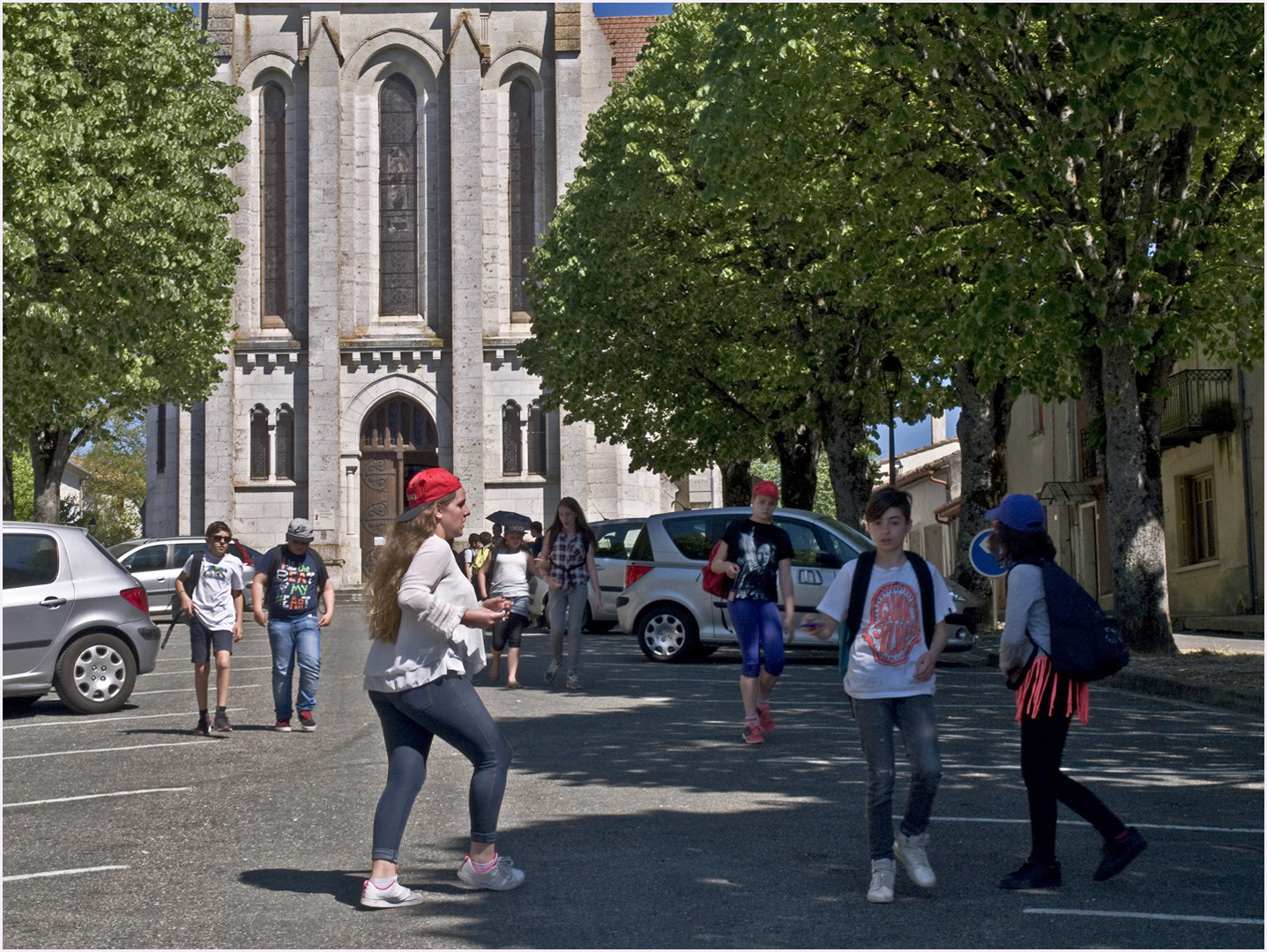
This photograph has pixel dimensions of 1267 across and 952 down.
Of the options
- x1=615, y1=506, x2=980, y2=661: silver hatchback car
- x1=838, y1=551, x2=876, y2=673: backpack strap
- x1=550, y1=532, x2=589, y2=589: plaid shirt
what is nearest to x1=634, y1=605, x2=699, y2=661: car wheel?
x1=615, y1=506, x2=980, y2=661: silver hatchback car

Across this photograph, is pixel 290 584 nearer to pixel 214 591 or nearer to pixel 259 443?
pixel 214 591

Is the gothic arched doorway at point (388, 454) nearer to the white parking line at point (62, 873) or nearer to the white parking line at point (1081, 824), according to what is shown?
the white parking line at point (1081, 824)

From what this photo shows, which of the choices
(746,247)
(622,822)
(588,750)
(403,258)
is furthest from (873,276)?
(403,258)

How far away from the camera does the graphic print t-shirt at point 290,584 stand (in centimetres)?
1162

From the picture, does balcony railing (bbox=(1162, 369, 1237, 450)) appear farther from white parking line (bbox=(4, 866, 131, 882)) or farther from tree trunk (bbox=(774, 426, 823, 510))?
white parking line (bbox=(4, 866, 131, 882))

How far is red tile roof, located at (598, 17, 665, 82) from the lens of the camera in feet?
186

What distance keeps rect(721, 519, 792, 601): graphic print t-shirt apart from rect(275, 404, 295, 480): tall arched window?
3893 centimetres

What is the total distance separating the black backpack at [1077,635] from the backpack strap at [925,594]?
0.46 meters

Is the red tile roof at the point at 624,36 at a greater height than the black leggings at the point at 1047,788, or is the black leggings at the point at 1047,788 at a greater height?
the red tile roof at the point at 624,36

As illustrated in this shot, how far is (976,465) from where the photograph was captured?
22625 millimetres

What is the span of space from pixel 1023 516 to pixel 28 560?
9884 mm

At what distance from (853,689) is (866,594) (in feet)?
1.28

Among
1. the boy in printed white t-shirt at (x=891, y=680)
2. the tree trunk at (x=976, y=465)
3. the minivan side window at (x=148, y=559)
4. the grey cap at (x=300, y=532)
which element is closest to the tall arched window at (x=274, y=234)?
the minivan side window at (x=148, y=559)

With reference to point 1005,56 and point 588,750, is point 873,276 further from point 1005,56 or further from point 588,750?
point 588,750
